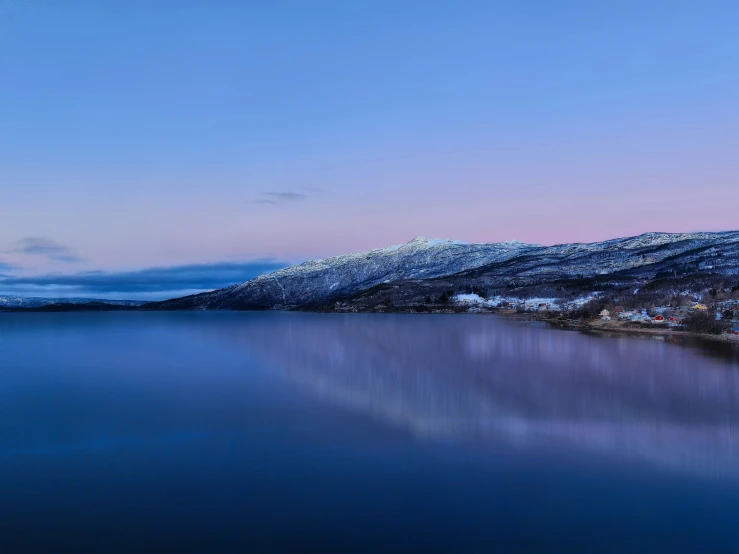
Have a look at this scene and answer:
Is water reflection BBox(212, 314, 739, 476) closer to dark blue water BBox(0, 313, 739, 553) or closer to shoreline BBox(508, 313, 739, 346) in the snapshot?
dark blue water BBox(0, 313, 739, 553)

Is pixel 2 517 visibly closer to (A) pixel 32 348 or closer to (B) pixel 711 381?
(B) pixel 711 381

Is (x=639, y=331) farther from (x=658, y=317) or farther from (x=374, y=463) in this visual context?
(x=374, y=463)

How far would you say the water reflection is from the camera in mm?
18375

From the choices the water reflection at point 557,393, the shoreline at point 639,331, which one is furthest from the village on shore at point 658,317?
the water reflection at point 557,393

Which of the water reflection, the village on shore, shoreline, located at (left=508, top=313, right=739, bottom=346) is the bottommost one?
the water reflection

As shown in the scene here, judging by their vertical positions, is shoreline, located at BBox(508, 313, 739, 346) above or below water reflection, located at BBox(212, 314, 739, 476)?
above

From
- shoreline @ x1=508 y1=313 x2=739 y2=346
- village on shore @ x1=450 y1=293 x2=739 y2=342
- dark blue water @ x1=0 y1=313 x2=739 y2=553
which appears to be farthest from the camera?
village on shore @ x1=450 y1=293 x2=739 y2=342

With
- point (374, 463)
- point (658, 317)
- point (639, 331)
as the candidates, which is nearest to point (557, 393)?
point (374, 463)

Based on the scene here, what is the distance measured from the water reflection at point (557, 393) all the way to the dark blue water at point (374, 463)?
169 millimetres

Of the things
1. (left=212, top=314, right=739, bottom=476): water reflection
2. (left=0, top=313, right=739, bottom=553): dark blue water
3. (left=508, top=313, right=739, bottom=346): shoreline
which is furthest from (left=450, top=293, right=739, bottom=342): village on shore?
(left=0, top=313, right=739, bottom=553): dark blue water

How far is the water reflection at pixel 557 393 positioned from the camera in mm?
18375

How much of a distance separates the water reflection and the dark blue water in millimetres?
169

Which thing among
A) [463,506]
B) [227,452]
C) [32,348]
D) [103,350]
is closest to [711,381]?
[463,506]

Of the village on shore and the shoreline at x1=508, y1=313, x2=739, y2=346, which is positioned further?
the village on shore
